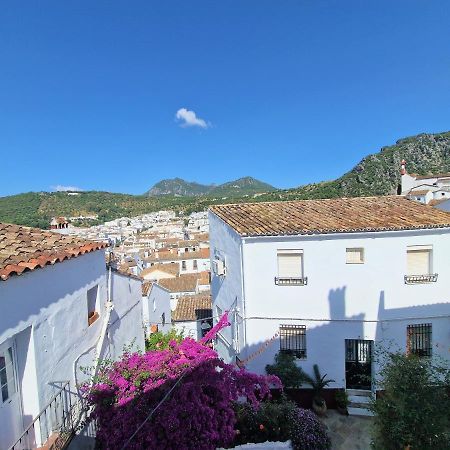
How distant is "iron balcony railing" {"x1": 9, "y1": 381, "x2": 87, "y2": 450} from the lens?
530 cm

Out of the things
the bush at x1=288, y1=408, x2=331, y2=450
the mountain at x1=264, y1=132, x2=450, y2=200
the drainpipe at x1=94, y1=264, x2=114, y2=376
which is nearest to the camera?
the bush at x1=288, y1=408, x2=331, y2=450

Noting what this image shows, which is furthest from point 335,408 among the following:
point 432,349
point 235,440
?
point 235,440

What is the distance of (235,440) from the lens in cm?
720

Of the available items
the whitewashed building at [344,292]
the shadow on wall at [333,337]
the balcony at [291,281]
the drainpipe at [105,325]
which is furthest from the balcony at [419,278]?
the drainpipe at [105,325]

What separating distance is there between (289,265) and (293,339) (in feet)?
8.46

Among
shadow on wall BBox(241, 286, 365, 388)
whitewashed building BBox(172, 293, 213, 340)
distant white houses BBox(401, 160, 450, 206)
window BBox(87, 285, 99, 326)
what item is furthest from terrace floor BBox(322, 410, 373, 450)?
distant white houses BBox(401, 160, 450, 206)

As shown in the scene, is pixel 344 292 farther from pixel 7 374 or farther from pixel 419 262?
pixel 7 374

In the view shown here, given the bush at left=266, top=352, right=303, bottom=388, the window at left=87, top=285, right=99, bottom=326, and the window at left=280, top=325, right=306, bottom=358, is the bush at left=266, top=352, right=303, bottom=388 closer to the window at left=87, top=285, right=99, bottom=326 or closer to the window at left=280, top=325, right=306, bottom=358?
the window at left=280, top=325, right=306, bottom=358

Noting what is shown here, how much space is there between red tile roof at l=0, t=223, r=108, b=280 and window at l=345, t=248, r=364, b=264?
7900 mm

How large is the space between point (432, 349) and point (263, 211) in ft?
25.6

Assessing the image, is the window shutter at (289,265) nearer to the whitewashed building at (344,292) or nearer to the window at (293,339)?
the whitewashed building at (344,292)

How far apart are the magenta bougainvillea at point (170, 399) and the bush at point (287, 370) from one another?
13.4 ft

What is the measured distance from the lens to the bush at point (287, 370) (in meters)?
10.6

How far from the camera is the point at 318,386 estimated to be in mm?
10766
